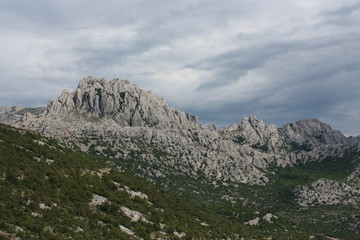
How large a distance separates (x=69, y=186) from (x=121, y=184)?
1100 cm

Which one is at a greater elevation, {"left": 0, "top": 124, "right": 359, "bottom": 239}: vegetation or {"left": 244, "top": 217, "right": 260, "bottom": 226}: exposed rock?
{"left": 0, "top": 124, "right": 359, "bottom": 239}: vegetation

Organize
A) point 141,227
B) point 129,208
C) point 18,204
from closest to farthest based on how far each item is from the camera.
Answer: point 18,204
point 141,227
point 129,208

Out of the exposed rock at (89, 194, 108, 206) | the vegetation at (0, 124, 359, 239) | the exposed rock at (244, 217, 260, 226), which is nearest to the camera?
Result: the vegetation at (0, 124, 359, 239)

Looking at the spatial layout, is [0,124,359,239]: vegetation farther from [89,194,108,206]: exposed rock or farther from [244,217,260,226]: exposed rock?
[244,217,260,226]: exposed rock

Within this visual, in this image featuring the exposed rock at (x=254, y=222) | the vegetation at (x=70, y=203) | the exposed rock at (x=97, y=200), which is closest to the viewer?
the vegetation at (x=70, y=203)

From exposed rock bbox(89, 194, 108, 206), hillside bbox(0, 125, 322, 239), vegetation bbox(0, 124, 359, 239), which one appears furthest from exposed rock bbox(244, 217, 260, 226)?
exposed rock bbox(89, 194, 108, 206)

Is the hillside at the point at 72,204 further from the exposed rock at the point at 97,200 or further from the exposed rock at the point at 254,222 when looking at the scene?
the exposed rock at the point at 254,222

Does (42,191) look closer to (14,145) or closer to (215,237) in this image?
(14,145)

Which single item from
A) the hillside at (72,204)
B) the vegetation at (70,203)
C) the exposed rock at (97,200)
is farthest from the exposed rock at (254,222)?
the exposed rock at (97,200)

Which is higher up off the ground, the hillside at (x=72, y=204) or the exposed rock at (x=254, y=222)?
the hillside at (x=72, y=204)

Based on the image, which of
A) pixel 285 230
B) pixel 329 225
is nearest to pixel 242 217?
pixel 285 230

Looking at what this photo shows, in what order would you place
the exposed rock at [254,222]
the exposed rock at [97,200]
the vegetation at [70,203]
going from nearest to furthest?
the vegetation at [70,203]
the exposed rock at [97,200]
the exposed rock at [254,222]

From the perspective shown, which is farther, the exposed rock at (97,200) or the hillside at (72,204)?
the exposed rock at (97,200)

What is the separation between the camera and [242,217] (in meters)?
135
